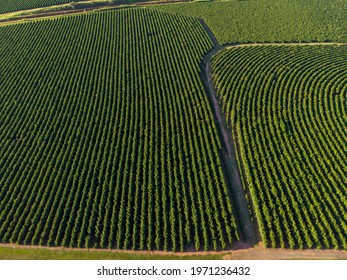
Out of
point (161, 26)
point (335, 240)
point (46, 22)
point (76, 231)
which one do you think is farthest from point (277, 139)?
point (46, 22)

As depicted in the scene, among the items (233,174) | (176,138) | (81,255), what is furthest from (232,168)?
(81,255)

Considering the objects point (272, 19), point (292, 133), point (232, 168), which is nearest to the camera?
point (232, 168)

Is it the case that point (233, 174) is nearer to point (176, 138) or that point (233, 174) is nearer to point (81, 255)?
point (176, 138)

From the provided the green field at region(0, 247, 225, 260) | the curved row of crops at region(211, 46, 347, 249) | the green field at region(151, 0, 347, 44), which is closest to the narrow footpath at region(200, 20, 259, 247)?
the curved row of crops at region(211, 46, 347, 249)

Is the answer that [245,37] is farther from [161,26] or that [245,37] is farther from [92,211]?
[92,211]

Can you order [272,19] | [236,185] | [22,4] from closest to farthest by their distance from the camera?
1. [236,185]
2. [272,19]
3. [22,4]

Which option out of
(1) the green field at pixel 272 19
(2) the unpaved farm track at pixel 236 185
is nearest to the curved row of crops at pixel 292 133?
(2) the unpaved farm track at pixel 236 185

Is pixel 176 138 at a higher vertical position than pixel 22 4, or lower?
lower
